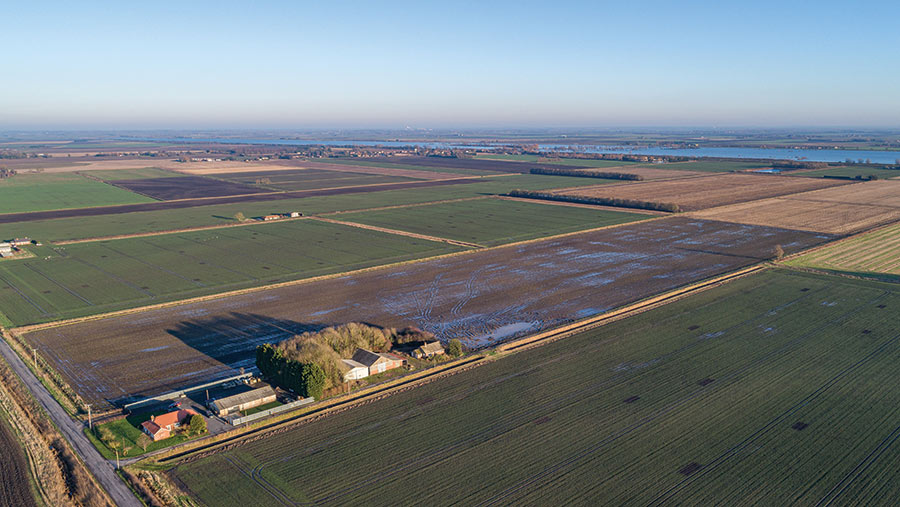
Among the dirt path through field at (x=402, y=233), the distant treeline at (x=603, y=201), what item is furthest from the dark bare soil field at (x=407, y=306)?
the distant treeline at (x=603, y=201)

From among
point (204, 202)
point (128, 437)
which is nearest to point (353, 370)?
point (128, 437)

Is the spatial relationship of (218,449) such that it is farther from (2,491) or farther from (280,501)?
(2,491)

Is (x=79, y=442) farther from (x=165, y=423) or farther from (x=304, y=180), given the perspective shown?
(x=304, y=180)

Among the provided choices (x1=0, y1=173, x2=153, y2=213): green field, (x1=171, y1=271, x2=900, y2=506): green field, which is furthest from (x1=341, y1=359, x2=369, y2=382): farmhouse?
(x1=0, y1=173, x2=153, y2=213): green field

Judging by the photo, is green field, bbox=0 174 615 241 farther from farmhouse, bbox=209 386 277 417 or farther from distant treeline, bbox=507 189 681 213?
Answer: farmhouse, bbox=209 386 277 417

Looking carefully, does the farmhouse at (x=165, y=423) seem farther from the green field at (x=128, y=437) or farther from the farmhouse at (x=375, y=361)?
the farmhouse at (x=375, y=361)
